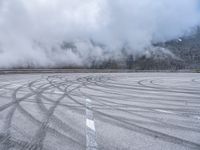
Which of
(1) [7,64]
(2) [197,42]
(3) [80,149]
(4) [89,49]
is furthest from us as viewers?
(2) [197,42]

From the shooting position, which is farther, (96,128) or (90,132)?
(96,128)

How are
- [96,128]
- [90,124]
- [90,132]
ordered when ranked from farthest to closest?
1. [90,124]
2. [96,128]
3. [90,132]

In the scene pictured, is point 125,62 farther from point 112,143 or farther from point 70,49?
point 112,143

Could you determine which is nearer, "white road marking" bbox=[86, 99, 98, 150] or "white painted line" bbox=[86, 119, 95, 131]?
"white road marking" bbox=[86, 99, 98, 150]

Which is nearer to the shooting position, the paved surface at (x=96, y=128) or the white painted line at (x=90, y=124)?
the paved surface at (x=96, y=128)

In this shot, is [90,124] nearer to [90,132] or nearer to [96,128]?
[96,128]

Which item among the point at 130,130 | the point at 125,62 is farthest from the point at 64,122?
the point at 125,62

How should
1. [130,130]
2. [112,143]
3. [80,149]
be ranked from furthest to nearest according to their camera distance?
[130,130]
[112,143]
[80,149]

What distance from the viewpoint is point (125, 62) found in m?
59.8

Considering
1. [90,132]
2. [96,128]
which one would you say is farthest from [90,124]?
[90,132]

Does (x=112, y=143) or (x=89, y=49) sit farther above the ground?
(x=89, y=49)

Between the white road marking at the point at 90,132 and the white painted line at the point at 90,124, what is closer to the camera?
the white road marking at the point at 90,132

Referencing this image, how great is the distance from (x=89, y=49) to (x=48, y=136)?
49.1 meters

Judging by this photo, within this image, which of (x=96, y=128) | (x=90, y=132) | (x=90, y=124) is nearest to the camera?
(x=90, y=132)
